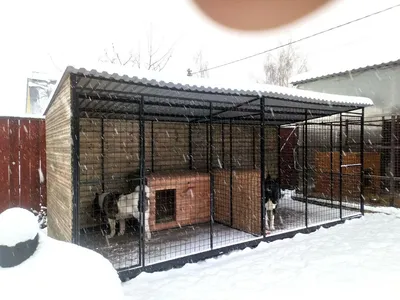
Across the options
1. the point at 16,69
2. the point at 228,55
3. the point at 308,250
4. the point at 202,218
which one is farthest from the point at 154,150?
the point at 16,69

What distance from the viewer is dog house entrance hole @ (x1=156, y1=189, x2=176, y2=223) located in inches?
248

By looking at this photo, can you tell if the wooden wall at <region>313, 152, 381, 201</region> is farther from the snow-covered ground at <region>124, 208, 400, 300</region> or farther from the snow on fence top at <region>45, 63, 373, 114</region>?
the snow on fence top at <region>45, 63, 373, 114</region>

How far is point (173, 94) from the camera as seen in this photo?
4723mm

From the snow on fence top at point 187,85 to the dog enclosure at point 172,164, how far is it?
2 centimetres

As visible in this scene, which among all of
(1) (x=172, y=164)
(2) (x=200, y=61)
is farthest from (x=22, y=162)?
(2) (x=200, y=61)

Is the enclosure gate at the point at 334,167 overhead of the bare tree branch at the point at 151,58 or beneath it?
beneath

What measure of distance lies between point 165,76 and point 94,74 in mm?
921

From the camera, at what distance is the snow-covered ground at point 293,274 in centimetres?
357

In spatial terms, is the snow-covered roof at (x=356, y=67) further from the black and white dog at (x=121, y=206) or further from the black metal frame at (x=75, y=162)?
the black metal frame at (x=75, y=162)

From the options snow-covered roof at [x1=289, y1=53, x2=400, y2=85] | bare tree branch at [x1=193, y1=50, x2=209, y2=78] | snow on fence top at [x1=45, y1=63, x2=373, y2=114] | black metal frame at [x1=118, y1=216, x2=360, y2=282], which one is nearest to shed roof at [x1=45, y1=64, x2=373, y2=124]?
snow on fence top at [x1=45, y1=63, x2=373, y2=114]

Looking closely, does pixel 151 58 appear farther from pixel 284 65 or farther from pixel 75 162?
pixel 75 162

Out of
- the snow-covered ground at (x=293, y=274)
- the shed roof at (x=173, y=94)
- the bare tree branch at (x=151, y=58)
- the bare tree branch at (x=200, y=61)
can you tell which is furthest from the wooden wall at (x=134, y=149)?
the bare tree branch at (x=200, y=61)

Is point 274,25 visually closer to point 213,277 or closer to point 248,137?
point 213,277

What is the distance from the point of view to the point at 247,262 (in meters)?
4.55
